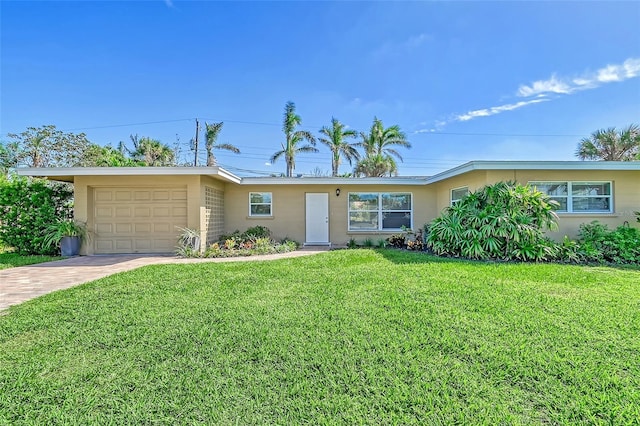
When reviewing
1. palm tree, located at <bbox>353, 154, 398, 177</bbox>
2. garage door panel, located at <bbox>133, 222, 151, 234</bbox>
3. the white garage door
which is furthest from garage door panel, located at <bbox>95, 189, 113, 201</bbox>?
palm tree, located at <bbox>353, 154, 398, 177</bbox>

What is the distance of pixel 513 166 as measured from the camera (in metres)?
8.18

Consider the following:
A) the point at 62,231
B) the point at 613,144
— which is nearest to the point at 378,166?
the point at 613,144

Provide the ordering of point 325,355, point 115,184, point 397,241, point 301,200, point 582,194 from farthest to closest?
point 301,200 < point 397,241 < point 115,184 < point 582,194 < point 325,355

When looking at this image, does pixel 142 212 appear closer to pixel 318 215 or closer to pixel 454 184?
pixel 318 215

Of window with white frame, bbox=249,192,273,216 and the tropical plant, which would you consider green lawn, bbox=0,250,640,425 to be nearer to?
the tropical plant

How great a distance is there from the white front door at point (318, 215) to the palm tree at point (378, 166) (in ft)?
35.9

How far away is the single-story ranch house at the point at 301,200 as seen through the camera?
868 centimetres

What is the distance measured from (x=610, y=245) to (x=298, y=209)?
9.42 meters

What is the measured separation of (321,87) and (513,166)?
32.2 ft

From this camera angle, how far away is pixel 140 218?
9414mm

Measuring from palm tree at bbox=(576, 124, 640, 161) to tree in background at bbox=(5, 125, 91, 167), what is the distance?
34135mm

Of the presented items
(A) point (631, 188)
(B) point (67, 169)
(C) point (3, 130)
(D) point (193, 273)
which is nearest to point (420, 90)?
(A) point (631, 188)

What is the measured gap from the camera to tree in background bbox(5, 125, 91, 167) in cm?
2089

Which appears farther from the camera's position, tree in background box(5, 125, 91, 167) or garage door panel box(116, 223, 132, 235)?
A: tree in background box(5, 125, 91, 167)
